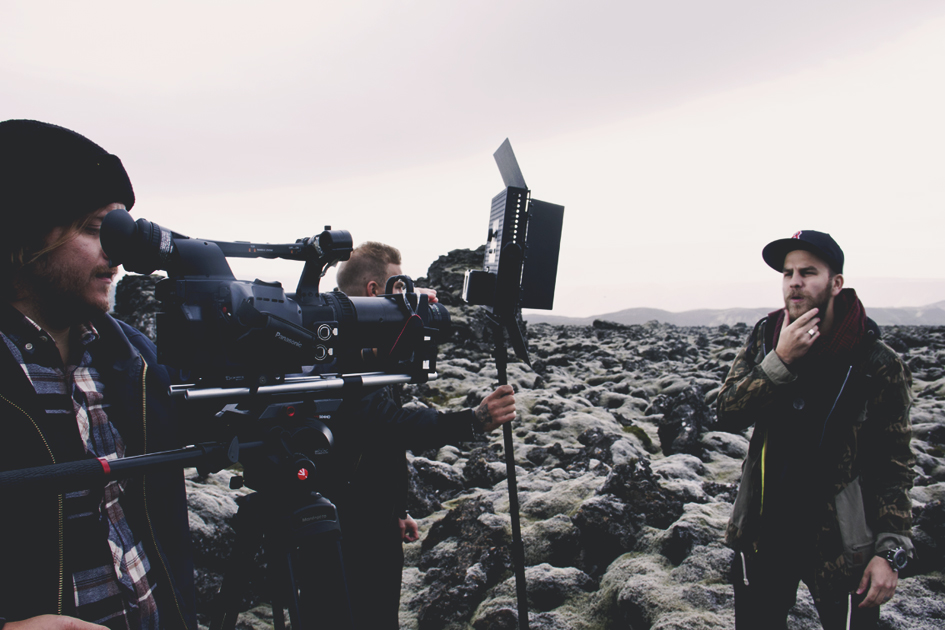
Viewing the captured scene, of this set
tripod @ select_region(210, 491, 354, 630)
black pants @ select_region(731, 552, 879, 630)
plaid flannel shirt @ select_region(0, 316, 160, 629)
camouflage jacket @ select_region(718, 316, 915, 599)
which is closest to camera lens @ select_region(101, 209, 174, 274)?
plaid flannel shirt @ select_region(0, 316, 160, 629)

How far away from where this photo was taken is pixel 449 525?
4688 mm

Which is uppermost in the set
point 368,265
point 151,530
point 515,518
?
point 368,265

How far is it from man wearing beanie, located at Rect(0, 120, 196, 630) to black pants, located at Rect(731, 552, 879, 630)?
8.97ft

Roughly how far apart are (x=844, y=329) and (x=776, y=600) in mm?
1467

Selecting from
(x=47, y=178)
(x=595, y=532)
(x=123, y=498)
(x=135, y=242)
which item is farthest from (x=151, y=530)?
(x=595, y=532)

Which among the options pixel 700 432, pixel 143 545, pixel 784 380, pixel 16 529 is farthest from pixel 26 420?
pixel 700 432

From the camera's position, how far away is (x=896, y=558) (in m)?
2.39

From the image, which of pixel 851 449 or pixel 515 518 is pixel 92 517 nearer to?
pixel 515 518

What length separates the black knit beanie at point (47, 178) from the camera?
169 cm

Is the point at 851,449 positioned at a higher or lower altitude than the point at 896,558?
higher

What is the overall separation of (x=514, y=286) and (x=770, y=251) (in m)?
1.66

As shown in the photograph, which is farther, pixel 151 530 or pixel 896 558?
pixel 896 558

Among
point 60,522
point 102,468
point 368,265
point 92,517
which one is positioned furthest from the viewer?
point 368,265

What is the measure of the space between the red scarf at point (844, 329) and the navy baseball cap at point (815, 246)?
0.18m
